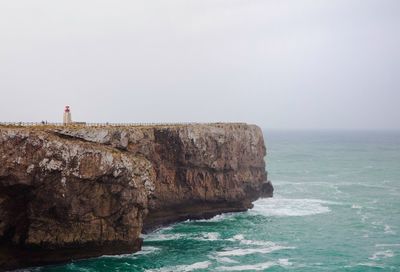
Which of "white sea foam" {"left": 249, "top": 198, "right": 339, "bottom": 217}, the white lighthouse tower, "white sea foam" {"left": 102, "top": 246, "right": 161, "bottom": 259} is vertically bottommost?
"white sea foam" {"left": 102, "top": 246, "right": 161, "bottom": 259}

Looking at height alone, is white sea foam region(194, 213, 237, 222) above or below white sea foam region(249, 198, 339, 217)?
below

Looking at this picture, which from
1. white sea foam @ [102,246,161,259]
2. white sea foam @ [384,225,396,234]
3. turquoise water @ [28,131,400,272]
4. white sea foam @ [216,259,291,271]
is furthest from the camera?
white sea foam @ [384,225,396,234]

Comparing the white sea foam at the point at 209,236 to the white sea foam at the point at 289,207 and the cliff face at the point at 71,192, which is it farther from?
the white sea foam at the point at 289,207

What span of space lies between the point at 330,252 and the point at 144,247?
71.7 ft

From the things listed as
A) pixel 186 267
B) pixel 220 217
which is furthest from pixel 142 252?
pixel 220 217

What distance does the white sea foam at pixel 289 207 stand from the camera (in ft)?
262

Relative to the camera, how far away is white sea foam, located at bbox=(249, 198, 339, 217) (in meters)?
79.9

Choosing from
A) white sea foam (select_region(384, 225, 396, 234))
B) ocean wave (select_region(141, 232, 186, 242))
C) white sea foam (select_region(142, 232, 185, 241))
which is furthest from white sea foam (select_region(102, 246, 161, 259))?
white sea foam (select_region(384, 225, 396, 234))

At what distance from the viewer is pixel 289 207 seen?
8419 centimetres

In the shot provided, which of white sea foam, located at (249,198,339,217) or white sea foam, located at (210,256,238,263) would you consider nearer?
white sea foam, located at (210,256,238,263)

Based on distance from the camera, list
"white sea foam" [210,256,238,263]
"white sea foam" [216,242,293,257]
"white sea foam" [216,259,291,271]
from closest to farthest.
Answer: "white sea foam" [216,259,291,271], "white sea foam" [210,256,238,263], "white sea foam" [216,242,293,257]

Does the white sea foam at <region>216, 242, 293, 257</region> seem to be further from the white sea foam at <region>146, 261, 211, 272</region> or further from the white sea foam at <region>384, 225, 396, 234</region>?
the white sea foam at <region>384, 225, 396, 234</region>

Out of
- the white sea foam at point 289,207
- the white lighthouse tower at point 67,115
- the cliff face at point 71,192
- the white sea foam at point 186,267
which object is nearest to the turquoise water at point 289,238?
the white sea foam at point 289,207

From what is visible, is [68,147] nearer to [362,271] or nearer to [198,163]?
[198,163]
